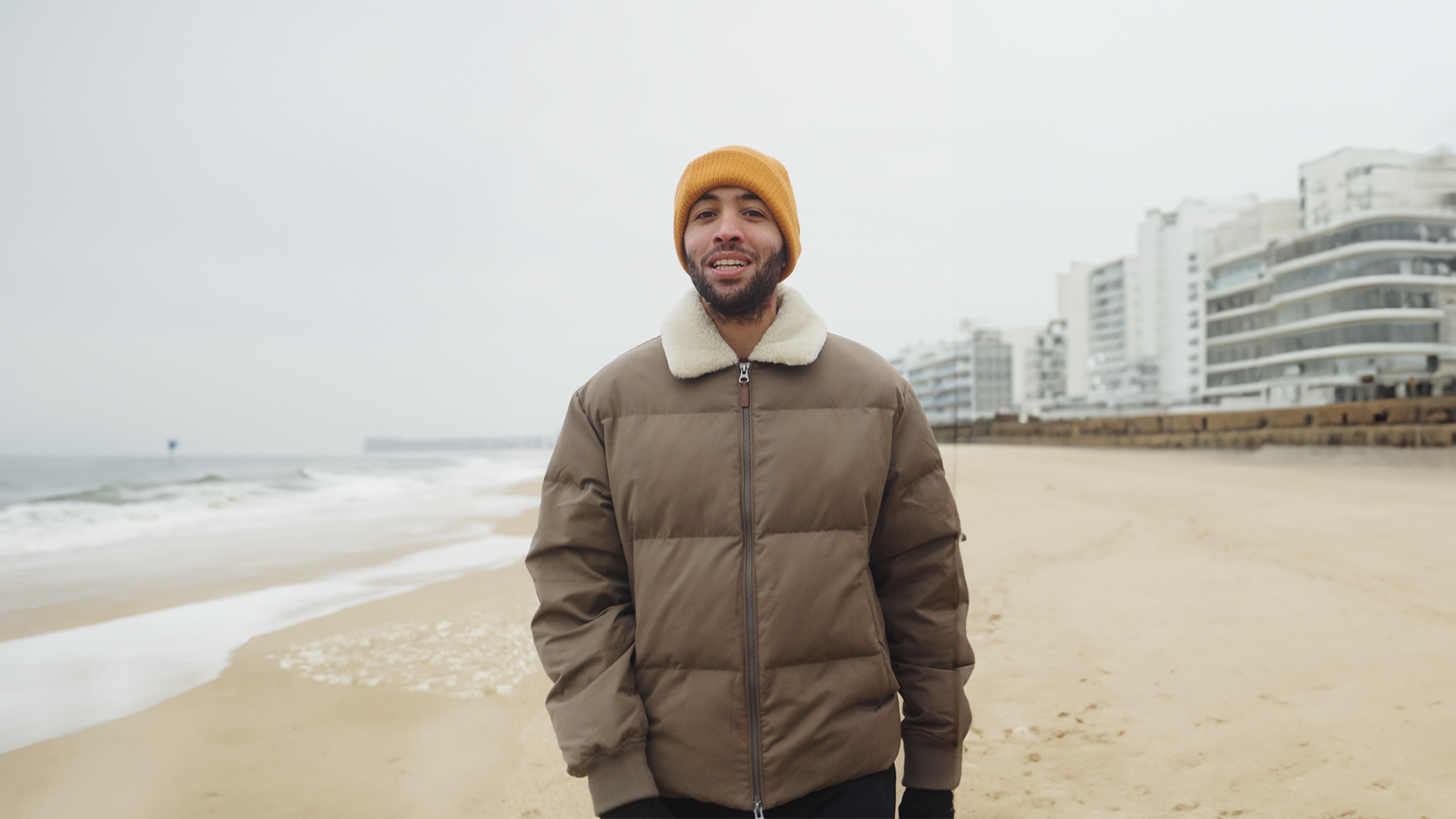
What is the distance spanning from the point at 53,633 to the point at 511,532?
5131 millimetres

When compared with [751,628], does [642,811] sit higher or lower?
lower

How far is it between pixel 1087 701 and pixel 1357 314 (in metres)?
3.94

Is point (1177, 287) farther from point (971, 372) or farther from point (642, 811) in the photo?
point (642, 811)

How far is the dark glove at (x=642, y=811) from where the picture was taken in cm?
125

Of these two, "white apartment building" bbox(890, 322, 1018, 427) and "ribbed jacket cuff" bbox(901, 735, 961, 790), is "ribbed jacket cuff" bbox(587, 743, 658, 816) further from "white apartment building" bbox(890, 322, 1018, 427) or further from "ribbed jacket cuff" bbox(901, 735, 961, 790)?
"white apartment building" bbox(890, 322, 1018, 427)

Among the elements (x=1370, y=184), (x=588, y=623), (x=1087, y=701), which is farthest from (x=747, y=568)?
(x=1370, y=184)

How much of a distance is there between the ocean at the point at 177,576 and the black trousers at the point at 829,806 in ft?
13.0

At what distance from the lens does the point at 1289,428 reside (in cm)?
646

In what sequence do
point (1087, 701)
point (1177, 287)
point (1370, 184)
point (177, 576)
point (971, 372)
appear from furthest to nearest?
point (971, 372) → point (1177, 287) → point (177, 576) → point (1370, 184) → point (1087, 701)

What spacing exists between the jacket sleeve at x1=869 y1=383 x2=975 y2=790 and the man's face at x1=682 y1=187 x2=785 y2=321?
37 cm

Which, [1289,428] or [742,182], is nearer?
[742,182]

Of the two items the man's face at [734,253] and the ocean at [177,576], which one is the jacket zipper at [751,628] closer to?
the man's face at [734,253]

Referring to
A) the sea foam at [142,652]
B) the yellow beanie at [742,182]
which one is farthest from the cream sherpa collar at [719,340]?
the sea foam at [142,652]

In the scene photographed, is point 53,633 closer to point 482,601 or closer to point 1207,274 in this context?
point 482,601
